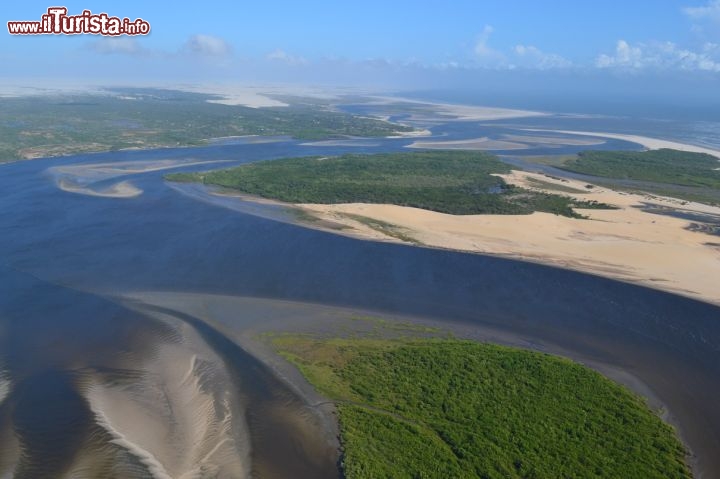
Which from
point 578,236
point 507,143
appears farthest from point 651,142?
point 578,236

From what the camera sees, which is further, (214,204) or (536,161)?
(536,161)

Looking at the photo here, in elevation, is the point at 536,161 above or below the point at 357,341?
above

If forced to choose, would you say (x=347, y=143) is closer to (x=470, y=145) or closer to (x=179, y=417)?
(x=470, y=145)

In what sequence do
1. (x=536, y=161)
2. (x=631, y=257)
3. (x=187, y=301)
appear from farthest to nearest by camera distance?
(x=536, y=161)
(x=631, y=257)
(x=187, y=301)

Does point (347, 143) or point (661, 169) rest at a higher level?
point (347, 143)

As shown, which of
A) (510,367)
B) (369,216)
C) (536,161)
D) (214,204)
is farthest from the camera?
(536,161)

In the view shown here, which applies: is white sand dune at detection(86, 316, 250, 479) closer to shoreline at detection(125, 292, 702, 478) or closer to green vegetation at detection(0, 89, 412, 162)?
shoreline at detection(125, 292, 702, 478)

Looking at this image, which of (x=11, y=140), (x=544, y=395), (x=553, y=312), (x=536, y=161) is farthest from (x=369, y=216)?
(x=11, y=140)

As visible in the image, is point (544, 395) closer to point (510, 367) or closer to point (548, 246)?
point (510, 367)
